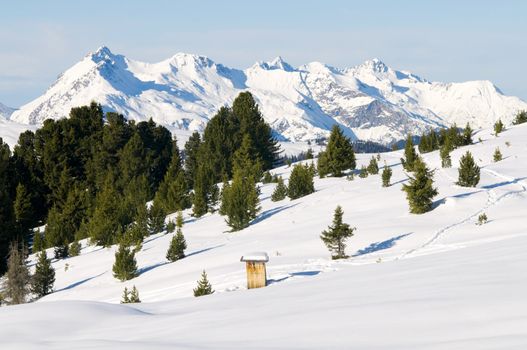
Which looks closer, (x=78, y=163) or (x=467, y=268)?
(x=467, y=268)

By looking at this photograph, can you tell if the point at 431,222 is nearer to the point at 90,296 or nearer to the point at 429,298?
the point at 90,296

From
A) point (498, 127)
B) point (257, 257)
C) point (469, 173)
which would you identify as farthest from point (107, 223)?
point (498, 127)

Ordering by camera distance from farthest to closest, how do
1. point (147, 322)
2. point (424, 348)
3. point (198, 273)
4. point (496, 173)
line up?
point (496, 173)
point (198, 273)
point (147, 322)
point (424, 348)

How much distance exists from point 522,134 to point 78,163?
4199 cm

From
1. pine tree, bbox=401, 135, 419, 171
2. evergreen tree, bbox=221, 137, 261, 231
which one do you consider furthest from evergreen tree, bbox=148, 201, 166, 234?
pine tree, bbox=401, 135, 419, 171

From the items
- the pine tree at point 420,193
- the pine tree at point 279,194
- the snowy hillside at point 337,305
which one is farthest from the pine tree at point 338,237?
the pine tree at point 279,194

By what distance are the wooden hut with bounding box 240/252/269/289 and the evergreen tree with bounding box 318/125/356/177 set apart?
83.6 feet

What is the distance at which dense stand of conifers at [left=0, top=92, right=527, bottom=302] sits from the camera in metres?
28.7

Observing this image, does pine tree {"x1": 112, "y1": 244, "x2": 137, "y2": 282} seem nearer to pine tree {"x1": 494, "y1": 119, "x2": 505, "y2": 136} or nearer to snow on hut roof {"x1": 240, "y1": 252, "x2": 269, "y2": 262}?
snow on hut roof {"x1": 240, "y1": 252, "x2": 269, "y2": 262}

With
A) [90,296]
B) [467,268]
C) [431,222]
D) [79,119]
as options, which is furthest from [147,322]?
[79,119]

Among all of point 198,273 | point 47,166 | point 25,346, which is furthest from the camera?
point 47,166

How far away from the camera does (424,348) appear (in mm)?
5047

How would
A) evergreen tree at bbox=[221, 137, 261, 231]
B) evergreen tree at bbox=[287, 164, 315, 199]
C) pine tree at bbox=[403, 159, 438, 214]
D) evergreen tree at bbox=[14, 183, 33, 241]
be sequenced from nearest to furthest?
1. pine tree at bbox=[403, 159, 438, 214]
2. evergreen tree at bbox=[221, 137, 261, 231]
3. evergreen tree at bbox=[287, 164, 315, 199]
4. evergreen tree at bbox=[14, 183, 33, 241]

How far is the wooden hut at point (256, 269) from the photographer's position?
582 inches
